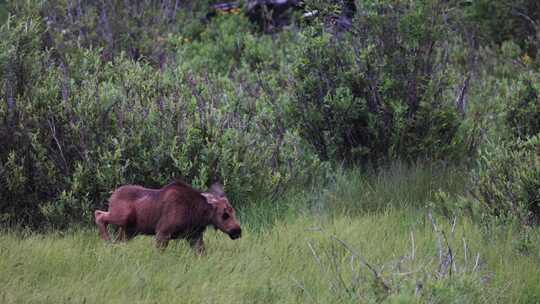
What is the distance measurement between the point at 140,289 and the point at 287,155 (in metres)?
3.14

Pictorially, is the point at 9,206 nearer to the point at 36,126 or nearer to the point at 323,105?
the point at 36,126

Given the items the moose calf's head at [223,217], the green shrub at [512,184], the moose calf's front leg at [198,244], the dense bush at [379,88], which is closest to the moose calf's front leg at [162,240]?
the moose calf's front leg at [198,244]

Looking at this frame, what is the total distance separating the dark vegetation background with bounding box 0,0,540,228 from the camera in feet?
22.2

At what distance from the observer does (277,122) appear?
8.89 metres

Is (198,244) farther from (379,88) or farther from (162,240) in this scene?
(379,88)

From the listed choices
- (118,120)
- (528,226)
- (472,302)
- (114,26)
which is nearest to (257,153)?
(118,120)

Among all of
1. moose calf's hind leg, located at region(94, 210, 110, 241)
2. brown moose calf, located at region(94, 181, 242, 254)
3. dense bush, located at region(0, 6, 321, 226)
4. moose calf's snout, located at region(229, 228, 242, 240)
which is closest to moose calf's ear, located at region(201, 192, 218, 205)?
brown moose calf, located at region(94, 181, 242, 254)

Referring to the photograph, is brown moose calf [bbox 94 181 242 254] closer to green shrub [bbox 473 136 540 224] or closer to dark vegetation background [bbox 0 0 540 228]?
dark vegetation background [bbox 0 0 540 228]

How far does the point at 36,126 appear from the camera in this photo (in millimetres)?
6941

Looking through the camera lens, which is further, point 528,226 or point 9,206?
point 9,206

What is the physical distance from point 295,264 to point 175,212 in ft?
2.78

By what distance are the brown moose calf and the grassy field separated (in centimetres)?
13

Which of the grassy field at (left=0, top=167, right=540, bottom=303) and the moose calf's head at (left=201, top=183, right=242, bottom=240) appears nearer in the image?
the grassy field at (left=0, top=167, right=540, bottom=303)

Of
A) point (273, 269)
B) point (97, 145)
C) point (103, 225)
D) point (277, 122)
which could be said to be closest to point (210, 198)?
point (273, 269)
